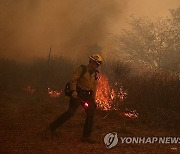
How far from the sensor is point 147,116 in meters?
11.0

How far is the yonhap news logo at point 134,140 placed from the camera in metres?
6.68

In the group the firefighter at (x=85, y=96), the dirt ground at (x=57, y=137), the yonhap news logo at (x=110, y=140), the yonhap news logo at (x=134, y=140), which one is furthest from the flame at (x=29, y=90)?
the firefighter at (x=85, y=96)

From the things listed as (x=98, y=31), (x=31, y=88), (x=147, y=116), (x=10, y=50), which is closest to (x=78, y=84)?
(x=147, y=116)

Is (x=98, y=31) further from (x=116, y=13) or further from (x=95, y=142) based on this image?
(x=95, y=142)

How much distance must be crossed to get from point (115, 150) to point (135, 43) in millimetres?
20319

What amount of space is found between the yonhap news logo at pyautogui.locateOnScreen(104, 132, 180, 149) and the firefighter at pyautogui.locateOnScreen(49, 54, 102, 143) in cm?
56

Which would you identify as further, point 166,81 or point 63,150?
point 166,81

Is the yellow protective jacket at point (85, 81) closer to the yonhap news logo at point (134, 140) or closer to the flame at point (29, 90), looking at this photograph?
the yonhap news logo at point (134, 140)

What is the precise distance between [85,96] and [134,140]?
1922 millimetres

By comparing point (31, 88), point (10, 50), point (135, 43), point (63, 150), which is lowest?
point (63, 150)

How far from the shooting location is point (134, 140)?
23.6 feet

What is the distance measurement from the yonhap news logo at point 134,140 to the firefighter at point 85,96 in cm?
56

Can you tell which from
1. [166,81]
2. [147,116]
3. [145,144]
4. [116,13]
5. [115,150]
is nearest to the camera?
[115,150]

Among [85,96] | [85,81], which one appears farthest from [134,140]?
[85,81]
